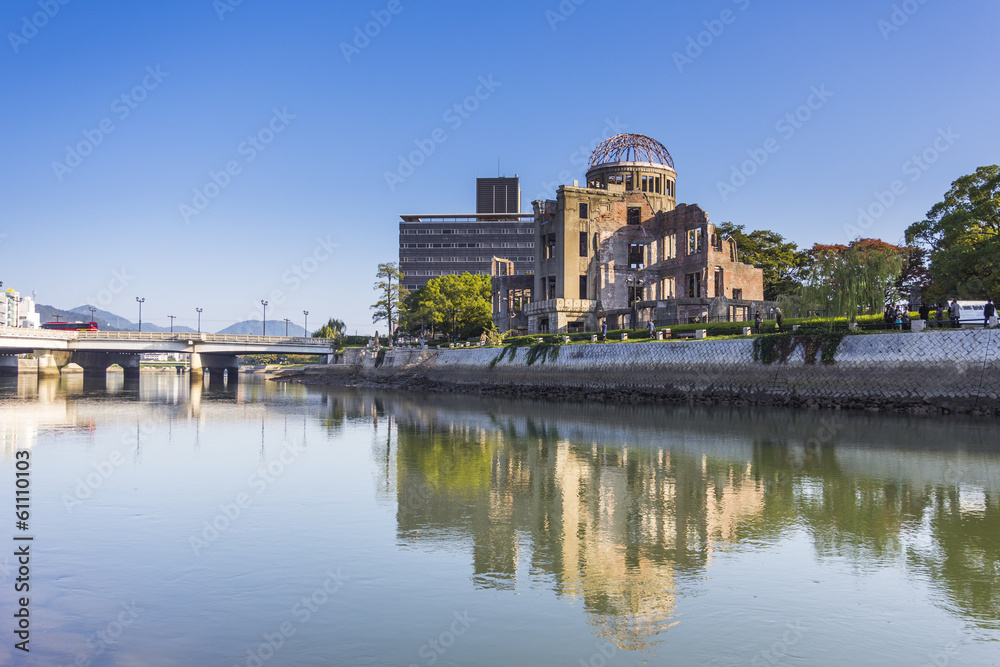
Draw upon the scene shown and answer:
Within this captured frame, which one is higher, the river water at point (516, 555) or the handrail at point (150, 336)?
the handrail at point (150, 336)

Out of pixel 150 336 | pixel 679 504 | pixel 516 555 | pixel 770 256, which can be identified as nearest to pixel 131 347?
pixel 150 336

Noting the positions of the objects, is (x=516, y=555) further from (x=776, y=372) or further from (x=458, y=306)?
(x=458, y=306)

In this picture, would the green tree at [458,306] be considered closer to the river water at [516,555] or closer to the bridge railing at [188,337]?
the bridge railing at [188,337]

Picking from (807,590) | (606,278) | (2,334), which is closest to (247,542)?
(807,590)

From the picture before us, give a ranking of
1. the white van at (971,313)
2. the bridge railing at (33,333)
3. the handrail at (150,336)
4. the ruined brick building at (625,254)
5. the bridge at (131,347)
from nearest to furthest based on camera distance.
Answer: the white van at (971,313), the ruined brick building at (625,254), the bridge railing at (33,333), the handrail at (150,336), the bridge at (131,347)

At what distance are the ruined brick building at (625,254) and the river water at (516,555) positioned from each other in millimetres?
48261

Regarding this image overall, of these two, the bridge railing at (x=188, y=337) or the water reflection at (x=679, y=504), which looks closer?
the water reflection at (x=679, y=504)

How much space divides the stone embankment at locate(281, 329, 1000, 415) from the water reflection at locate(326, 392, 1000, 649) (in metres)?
4.53

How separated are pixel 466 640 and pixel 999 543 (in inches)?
425

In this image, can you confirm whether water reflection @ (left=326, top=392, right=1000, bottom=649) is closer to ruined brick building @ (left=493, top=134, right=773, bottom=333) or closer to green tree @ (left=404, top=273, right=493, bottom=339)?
ruined brick building @ (left=493, top=134, right=773, bottom=333)

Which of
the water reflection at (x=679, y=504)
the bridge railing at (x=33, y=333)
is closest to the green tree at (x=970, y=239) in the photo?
the water reflection at (x=679, y=504)

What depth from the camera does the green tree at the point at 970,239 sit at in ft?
162

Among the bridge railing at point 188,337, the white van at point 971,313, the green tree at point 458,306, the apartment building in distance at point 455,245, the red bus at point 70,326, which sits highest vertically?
the apartment building in distance at point 455,245

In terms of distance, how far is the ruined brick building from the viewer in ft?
246
